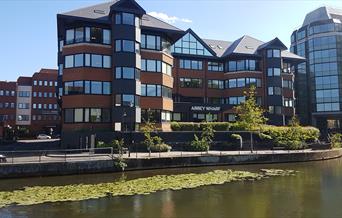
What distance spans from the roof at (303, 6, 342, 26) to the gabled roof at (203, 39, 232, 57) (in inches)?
1141

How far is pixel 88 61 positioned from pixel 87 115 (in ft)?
21.9

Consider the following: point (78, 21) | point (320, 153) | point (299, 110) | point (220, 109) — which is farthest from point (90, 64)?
point (299, 110)

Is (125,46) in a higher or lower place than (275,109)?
higher

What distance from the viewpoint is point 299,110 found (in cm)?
9131

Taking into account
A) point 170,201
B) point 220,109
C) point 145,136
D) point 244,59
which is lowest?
point 170,201

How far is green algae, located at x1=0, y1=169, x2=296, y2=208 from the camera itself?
22312 mm

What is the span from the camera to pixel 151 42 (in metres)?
51.7

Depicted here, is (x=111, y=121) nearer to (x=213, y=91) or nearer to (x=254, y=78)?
(x=213, y=91)

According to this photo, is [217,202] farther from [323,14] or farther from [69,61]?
[323,14]

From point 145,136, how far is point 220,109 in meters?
23.0

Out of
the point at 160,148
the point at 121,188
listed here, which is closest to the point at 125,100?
the point at 160,148

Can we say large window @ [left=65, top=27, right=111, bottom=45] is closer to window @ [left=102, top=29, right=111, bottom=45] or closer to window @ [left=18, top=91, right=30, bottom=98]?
window @ [left=102, top=29, right=111, bottom=45]

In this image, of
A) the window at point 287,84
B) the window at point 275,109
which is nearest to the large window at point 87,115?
the window at point 275,109

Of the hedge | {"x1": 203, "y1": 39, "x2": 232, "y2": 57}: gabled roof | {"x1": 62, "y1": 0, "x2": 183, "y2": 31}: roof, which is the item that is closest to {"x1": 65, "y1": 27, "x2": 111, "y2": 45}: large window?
{"x1": 62, "y1": 0, "x2": 183, "y2": 31}: roof
